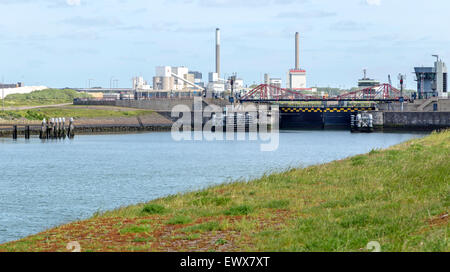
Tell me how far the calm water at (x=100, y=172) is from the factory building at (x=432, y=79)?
84989 mm

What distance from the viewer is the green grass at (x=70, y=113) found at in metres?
114

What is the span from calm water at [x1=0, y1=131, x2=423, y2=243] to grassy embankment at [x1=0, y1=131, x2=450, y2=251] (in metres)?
6.77

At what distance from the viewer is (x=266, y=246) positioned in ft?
48.8

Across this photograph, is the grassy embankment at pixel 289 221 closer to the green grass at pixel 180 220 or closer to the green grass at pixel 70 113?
the green grass at pixel 180 220

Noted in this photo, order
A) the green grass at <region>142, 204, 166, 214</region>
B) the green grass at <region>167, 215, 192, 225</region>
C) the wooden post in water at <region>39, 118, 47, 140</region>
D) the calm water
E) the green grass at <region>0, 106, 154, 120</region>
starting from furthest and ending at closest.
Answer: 1. the green grass at <region>0, 106, 154, 120</region>
2. the wooden post in water at <region>39, 118, 47, 140</region>
3. the calm water
4. the green grass at <region>142, 204, 166, 214</region>
5. the green grass at <region>167, 215, 192, 225</region>

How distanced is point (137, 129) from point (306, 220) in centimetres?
10564

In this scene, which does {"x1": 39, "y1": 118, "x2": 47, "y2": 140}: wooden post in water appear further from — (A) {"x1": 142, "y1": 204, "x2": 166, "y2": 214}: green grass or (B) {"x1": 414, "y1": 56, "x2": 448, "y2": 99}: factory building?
(B) {"x1": 414, "y1": 56, "x2": 448, "y2": 99}: factory building

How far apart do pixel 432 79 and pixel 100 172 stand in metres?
127

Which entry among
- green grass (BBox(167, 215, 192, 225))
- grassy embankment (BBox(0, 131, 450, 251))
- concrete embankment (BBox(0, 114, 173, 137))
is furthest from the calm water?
concrete embankment (BBox(0, 114, 173, 137))

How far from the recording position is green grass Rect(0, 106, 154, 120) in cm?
11431

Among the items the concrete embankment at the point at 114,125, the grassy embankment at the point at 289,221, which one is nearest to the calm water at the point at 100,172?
the grassy embankment at the point at 289,221

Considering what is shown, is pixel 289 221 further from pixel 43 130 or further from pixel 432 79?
pixel 432 79
